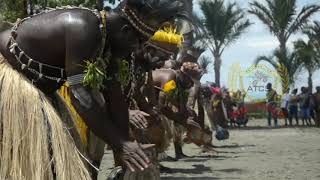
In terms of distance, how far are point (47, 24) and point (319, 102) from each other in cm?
1809

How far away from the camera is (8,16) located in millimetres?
8562

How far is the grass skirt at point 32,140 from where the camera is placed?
2520mm

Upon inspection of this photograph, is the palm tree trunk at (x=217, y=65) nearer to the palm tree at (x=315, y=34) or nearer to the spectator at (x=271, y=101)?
the palm tree at (x=315, y=34)

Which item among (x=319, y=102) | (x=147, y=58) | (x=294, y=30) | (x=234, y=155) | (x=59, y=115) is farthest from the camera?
(x=294, y=30)

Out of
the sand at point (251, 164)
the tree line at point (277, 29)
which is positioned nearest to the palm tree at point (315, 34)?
the tree line at point (277, 29)

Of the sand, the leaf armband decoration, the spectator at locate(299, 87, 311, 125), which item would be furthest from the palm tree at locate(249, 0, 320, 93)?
the leaf armband decoration

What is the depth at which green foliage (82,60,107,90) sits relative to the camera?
235 cm

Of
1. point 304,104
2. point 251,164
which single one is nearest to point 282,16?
point 304,104

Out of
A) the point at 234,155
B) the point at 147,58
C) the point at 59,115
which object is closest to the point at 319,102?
the point at 234,155

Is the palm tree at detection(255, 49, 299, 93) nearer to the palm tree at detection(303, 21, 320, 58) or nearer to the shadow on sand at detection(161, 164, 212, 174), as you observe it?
the palm tree at detection(303, 21, 320, 58)

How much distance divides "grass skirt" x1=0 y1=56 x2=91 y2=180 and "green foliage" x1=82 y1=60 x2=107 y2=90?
0.31 meters

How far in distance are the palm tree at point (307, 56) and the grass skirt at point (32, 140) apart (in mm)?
30176

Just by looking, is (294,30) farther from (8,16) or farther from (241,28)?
(8,16)

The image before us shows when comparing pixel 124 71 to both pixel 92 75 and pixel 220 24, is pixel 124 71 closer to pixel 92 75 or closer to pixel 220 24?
pixel 92 75
